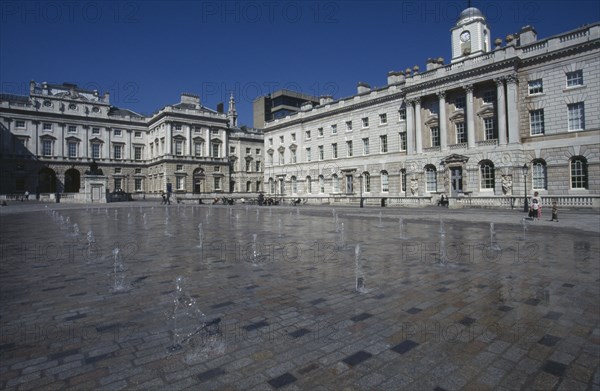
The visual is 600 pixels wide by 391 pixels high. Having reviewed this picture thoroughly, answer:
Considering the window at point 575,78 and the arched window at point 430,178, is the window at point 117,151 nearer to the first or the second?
the arched window at point 430,178

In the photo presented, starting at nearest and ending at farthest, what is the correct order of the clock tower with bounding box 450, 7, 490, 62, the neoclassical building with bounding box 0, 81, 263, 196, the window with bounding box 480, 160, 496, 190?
the window with bounding box 480, 160, 496, 190
the clock tower with bounding box 450, 7, 490, 62
the neoclassical building with bounding box 0, 81, 263, 196

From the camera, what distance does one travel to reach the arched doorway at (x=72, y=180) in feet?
212

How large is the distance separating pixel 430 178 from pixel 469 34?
19176 millimetres

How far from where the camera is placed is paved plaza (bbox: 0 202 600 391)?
317cm

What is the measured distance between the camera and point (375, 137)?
1705 inches

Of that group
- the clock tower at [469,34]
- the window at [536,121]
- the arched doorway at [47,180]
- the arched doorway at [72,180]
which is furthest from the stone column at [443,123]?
the arched doorway at [47,180]

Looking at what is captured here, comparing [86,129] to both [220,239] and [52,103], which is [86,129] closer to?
[52,103]

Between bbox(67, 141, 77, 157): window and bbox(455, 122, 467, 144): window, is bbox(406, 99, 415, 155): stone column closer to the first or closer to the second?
bbox(455, 122, 467, 144): window

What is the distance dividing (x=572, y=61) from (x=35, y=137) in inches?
3013

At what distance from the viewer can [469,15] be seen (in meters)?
41.5

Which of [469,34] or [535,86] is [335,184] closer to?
[469,34]

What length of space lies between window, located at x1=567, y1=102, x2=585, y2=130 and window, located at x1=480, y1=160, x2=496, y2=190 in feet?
21.9

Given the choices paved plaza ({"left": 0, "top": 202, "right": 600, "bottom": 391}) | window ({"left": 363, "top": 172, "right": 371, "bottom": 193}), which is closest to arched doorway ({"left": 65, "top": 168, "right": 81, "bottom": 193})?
window ({"left": 363, "top": 172, "right": 371, "bottom": 193})

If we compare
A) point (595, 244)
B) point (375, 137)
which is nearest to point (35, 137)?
point (375, 137)
